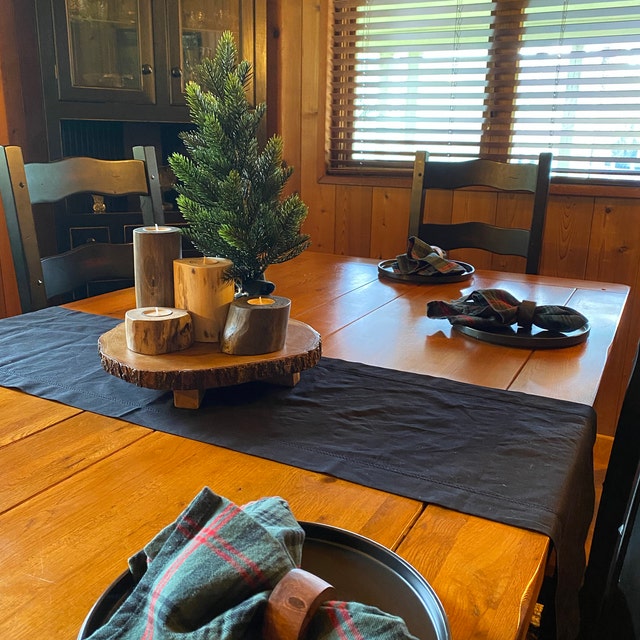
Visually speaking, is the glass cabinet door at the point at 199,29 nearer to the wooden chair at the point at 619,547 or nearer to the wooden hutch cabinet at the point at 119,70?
the wooden hutch cabinet at the point at 119,70

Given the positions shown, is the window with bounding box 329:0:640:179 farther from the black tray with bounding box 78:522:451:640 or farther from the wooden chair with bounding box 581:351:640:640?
the black tray with bounding box 78:522:451:640

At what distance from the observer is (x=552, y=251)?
2.42 metres

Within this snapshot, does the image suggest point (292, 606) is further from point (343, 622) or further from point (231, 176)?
point (231, 176)

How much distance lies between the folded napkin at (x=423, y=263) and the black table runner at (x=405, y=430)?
27.4 inches

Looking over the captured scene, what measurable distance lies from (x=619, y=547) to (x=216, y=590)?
Answer: 68 cm

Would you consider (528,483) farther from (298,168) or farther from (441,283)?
(298,168)

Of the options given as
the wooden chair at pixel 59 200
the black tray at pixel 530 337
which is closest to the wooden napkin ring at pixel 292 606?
the black tray at pixel 530 337

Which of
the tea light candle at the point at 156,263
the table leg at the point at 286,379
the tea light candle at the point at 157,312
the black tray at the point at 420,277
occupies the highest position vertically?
the tea light candle at the point at 156,263

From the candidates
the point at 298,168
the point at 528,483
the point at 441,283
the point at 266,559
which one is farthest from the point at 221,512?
the point at 298,168

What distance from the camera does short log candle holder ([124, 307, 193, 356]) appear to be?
0.89 metres

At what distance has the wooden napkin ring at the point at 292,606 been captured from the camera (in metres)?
0.42

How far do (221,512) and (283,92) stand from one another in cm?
257

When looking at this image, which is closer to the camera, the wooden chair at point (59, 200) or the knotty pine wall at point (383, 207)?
the wooden chair at point (59, 200)

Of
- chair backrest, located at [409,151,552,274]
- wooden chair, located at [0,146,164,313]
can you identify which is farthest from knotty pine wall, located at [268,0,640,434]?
wooden chair, located at [0,146,164,313]
